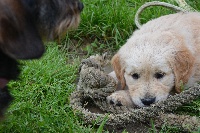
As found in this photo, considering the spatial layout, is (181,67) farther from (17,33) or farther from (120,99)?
(17,33)

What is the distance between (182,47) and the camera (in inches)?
199

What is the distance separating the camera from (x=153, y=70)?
4898 millimetres

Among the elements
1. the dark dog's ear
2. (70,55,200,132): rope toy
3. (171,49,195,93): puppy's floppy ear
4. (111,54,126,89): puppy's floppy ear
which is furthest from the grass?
the dark dog's ear

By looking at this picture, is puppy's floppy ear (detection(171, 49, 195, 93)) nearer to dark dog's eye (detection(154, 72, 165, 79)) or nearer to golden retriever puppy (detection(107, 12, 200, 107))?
golden retriever puppy (detection(107, 12, 200, 107))

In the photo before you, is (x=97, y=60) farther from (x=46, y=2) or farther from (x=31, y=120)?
(x=46, y=2)

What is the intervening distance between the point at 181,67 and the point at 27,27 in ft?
6.39

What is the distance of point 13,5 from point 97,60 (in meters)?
2.26

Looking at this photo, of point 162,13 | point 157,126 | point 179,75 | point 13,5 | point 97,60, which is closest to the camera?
point 13,5

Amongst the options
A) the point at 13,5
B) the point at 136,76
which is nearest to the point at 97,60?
the point at 136,76

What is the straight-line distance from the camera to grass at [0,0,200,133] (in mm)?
4668

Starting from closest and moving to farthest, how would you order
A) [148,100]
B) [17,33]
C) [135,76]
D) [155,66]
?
1. [17,33]
2. [148,100]
3. [155,66]
4. [135,76]

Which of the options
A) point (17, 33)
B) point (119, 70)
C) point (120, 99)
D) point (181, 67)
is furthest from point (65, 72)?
point (17, 33)

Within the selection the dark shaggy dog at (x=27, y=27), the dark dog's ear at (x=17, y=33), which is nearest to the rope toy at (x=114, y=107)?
the dark shaggy dog at (x=27, y=27)

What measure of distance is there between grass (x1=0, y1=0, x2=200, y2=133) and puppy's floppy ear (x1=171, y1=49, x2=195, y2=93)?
0.26m
